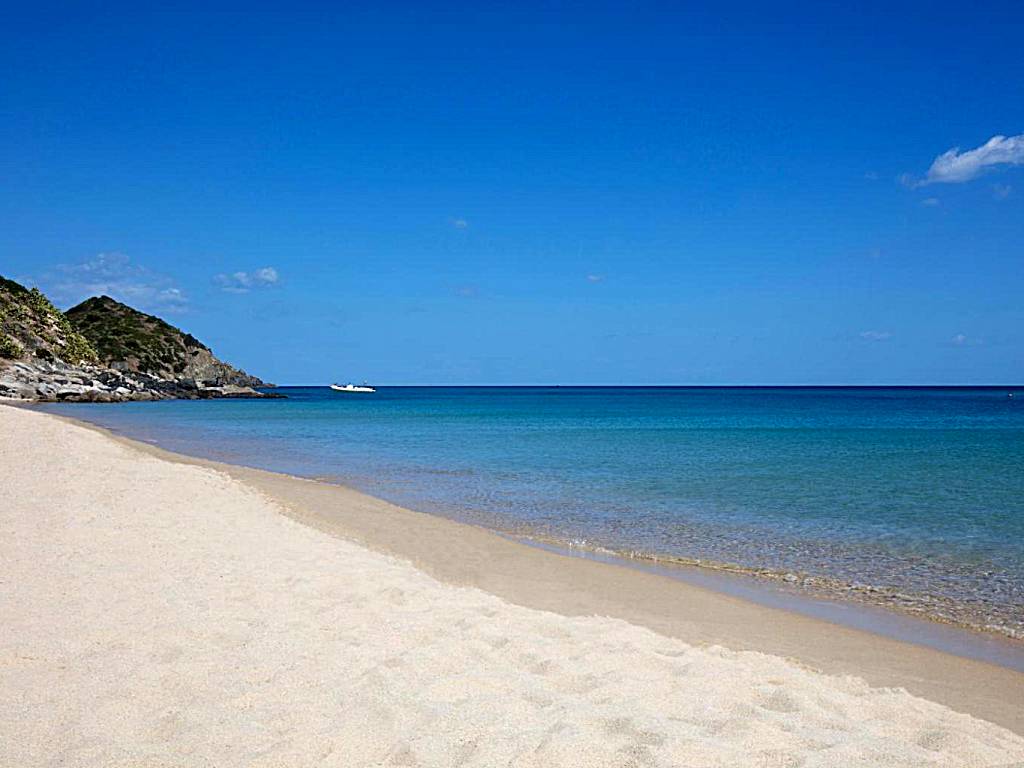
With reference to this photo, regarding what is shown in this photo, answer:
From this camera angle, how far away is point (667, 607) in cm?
920

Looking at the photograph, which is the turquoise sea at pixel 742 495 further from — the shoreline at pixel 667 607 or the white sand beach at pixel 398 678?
the white sand beach at pixel 398 678

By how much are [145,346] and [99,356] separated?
1159 centimetres

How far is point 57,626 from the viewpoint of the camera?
6.41m

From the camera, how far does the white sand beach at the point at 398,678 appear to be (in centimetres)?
456

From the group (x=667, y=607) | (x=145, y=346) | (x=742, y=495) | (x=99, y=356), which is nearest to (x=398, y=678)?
(x=667, y=607)

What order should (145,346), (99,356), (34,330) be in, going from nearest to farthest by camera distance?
(34,330) → (99,356) → (145,346)

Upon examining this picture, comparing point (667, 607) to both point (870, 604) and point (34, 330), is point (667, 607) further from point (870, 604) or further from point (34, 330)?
point (34, 330)

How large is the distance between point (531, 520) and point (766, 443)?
2642 centimetres

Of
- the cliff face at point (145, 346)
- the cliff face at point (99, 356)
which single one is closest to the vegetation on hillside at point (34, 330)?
the cliff face at point (99, 356)

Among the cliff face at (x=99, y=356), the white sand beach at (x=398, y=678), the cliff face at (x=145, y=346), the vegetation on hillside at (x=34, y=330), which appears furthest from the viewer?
the cliff face at (x=145, y=346)

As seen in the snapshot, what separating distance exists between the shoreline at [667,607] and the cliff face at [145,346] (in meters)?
128

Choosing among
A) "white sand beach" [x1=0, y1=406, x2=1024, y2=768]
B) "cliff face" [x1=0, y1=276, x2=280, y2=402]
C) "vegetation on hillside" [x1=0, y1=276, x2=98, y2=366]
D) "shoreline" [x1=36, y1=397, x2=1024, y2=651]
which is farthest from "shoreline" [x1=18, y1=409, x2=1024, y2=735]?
"vegetation on hillside" [x1=0, y1=276, x2=98, y2=366]

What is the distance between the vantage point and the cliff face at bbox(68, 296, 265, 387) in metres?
130

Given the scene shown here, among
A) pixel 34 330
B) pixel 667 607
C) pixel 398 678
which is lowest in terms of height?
pixel 667 607
